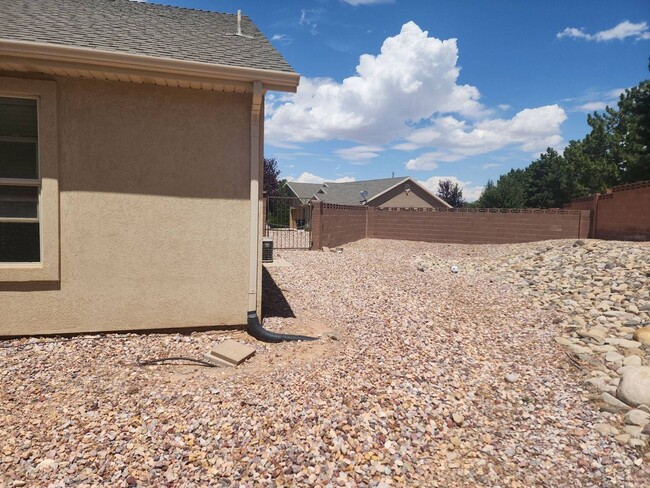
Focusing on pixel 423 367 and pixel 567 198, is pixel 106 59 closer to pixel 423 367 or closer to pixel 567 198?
pixel 423 367

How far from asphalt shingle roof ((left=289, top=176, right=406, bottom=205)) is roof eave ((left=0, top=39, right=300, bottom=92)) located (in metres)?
31.1

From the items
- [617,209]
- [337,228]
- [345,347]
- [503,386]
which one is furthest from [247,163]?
[617,209]

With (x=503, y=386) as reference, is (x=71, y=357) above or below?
above

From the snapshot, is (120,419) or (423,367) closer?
(120,419)

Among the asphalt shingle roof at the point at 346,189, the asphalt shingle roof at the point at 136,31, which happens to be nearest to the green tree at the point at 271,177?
the asphalt shingle roof at the point at 346,189

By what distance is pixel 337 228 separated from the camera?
1572 cm

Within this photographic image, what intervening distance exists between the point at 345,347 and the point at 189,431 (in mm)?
2402

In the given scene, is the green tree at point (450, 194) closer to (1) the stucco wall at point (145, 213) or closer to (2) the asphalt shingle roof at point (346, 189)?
(2) the asphalt shingle roof at point (346, 189)

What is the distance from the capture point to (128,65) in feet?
14.8

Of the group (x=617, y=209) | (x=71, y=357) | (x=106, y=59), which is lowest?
(x=71, y=357)

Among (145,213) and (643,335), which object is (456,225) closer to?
(643,335)

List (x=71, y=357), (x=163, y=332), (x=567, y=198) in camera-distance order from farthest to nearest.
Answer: (x=567, y=198), (x=163, y=332), (x=71, y=357)

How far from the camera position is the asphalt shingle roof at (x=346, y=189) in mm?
37375

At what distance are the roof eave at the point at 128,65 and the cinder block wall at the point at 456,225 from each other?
10216 mm
